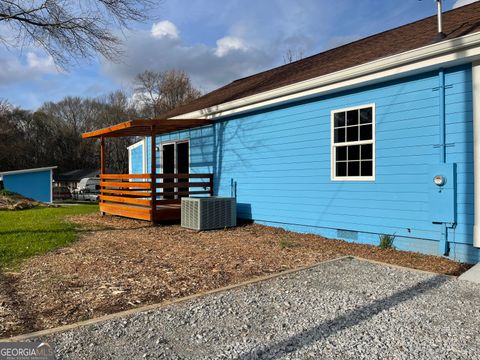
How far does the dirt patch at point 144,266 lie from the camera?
3535 millimetres

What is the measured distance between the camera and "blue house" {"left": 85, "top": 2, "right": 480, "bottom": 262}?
5281 mm

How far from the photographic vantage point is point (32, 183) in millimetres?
26234

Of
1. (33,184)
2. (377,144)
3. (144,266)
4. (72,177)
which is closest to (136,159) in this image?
(144,266)

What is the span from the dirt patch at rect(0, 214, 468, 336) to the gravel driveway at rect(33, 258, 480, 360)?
20.4 inches

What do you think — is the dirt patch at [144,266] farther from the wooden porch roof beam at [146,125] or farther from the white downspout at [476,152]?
the wooden porch roof beam at [146,125]

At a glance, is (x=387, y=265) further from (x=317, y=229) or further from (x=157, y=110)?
(x=157, y=110)

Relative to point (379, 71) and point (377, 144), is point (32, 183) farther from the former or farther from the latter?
point (379, 71)

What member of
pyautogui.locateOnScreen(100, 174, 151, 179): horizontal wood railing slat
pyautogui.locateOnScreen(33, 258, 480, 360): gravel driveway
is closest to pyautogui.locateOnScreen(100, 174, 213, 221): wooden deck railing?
pyautogui.locateOnScreen(100, 174, 151, 179): horizontal wood railing slat

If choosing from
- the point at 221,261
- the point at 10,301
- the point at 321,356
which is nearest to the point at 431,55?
the point at 221,261

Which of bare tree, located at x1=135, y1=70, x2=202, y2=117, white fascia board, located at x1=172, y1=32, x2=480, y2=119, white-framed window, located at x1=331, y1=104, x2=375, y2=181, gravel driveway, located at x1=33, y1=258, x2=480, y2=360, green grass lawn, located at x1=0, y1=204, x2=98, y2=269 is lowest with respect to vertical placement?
gravel driveway, located at x1=33, y1=258, x2=480, y2=360

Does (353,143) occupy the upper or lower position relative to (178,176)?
upper

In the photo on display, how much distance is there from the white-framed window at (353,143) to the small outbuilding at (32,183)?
77.2 ft

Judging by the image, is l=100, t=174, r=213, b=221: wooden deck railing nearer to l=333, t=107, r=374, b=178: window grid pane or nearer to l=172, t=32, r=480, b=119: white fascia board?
l=172, t=32, r=480, b=119: white fascia board

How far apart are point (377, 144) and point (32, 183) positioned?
84.6ft
